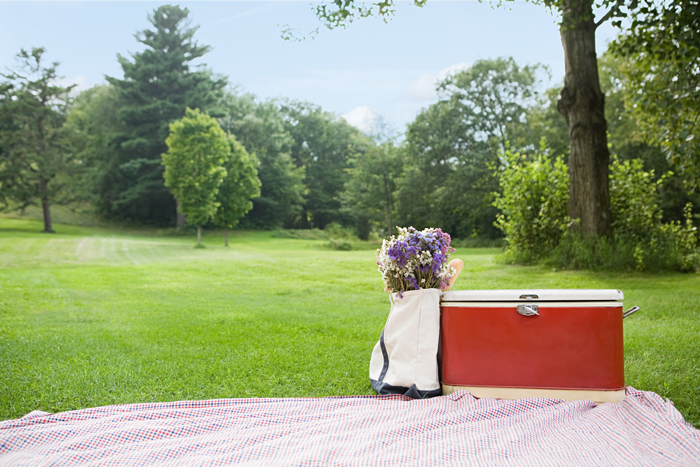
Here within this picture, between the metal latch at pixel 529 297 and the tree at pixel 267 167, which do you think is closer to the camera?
the metal latch at pixel 529 297

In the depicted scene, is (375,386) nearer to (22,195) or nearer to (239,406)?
(239,406)

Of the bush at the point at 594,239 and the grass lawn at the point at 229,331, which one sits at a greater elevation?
the bush at the point at 594,239

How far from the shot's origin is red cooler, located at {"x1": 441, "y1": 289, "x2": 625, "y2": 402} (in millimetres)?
2924

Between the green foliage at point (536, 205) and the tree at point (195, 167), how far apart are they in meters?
13.9

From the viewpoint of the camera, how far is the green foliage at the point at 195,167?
20.8 m

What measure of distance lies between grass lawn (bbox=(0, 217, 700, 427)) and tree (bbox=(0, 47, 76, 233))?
971cm

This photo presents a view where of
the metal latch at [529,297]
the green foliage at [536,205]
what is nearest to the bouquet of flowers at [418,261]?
the metal latch at [529,297]

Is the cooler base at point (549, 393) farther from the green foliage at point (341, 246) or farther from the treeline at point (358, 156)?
the green foliage at point (341, 246)

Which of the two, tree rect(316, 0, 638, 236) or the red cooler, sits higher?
tree rect(316, 0, 638, 236)

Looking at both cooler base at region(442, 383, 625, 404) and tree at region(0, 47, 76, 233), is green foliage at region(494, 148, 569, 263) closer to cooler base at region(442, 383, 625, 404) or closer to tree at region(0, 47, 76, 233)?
cooler base at region(442, 383, 625, 404)

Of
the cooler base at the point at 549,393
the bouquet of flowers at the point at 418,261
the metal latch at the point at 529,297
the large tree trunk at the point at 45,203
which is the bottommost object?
the cooler base at the point at 549,393

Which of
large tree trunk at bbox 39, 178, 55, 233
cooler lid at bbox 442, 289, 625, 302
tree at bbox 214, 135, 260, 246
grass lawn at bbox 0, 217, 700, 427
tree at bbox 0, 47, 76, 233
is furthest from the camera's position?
tree at bbox 214, 135, 260, 246

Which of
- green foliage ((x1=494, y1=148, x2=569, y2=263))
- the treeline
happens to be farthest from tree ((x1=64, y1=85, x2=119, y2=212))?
green foliage ((x1=494, y1=148, x2=569, y2=263))

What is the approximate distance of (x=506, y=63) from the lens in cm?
2580
